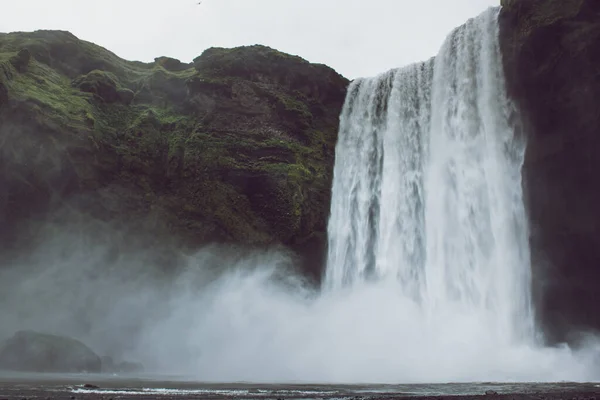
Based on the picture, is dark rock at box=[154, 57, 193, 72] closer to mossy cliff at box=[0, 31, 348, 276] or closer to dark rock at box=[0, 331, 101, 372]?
mossy cliff at box=[0, 31, 348, 276]

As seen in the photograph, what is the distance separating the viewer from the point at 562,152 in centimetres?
2667

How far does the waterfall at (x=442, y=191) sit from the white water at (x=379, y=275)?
2.9 inches

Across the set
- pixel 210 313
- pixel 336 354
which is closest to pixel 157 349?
pixel 210 313

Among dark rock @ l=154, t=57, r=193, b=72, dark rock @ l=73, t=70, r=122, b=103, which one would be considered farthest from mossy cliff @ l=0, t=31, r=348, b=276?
dark rock @ l=154, t=57, r=193, b=72

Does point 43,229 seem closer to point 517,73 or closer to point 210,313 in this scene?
point 210,313

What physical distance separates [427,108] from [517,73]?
20.3 ft

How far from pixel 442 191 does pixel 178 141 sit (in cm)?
1613

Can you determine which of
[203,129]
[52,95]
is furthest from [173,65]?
[52,95]

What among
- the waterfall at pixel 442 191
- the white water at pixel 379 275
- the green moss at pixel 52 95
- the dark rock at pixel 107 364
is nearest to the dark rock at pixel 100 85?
the green moss at pixel 52 95

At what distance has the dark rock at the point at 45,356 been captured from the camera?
22797 millimetres

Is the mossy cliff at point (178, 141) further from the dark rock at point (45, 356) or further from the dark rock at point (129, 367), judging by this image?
the dark rock at point (45, 356)

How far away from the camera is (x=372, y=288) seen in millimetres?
30266

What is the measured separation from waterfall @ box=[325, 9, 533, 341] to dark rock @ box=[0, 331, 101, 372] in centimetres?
1421

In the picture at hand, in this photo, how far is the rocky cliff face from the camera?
1008 inches
